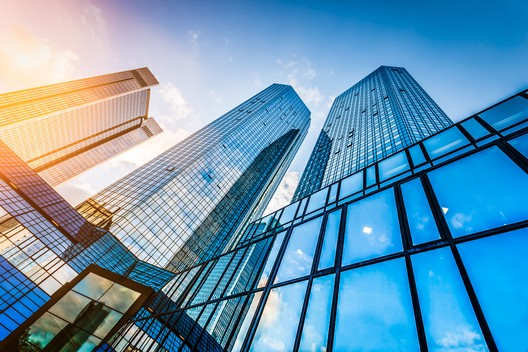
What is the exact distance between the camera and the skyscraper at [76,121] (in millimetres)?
85812

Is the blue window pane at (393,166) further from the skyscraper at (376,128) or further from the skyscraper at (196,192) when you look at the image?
the skyscraper at (196,192)

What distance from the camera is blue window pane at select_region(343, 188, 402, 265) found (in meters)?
6.60

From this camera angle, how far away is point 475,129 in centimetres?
939

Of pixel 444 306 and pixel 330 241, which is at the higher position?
pixel 330 241

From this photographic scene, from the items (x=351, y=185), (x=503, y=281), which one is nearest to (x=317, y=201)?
(x=351, y=185)

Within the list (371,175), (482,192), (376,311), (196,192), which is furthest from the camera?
(196,192)

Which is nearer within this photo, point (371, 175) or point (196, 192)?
point (371, 175)

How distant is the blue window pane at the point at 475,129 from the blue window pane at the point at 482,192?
2562 millimetres

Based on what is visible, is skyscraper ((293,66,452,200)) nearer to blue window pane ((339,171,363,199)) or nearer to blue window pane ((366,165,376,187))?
blue window pane ((339,171,363,199))

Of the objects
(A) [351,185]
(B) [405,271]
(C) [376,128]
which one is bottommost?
(B) [405,271]

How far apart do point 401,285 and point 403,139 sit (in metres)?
56.6

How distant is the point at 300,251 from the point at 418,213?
4.35 meters

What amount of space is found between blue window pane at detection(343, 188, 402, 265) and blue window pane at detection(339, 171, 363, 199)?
9.47ft

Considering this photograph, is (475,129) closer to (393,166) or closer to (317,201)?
(393,166)
